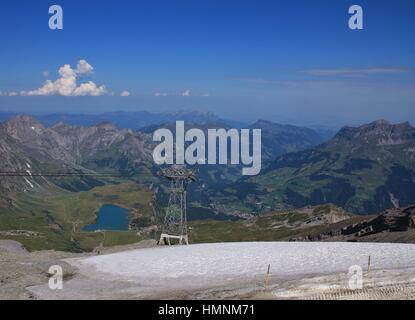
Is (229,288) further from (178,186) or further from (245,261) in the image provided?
(178,186)

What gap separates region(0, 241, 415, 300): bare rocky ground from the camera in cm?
3281

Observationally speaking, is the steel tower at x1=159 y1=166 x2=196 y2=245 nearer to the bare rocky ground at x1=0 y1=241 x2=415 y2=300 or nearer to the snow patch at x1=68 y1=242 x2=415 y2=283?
the snow patch at x1=68 y1=242 x2=415 y2=283

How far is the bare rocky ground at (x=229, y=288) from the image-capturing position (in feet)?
108

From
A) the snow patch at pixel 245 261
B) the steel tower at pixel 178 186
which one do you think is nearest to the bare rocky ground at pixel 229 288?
the snow patch at pixel 245 261

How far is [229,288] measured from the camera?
38375mm

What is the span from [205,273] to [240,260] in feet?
20.5

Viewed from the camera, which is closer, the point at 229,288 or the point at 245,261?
the point at 229,288

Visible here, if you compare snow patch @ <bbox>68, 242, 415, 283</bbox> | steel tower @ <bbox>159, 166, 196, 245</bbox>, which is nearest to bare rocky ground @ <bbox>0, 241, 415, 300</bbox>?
snow patch @ <bbox>68, 242, 415, 283</bbox>

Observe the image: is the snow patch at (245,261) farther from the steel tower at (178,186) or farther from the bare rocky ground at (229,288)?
the steel tower at (178,186)

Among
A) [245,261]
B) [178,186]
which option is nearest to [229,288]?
[245,261]
